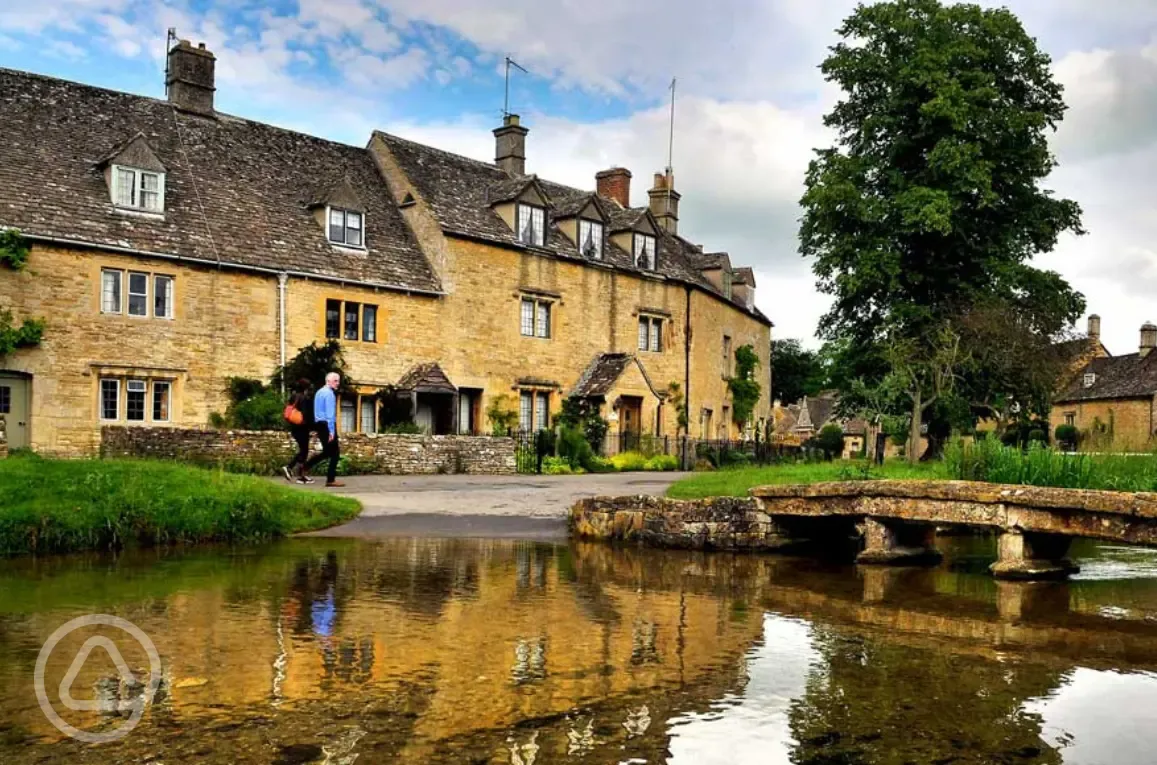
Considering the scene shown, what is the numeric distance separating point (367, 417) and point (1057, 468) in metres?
22.6

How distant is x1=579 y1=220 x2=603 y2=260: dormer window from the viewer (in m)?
39.0

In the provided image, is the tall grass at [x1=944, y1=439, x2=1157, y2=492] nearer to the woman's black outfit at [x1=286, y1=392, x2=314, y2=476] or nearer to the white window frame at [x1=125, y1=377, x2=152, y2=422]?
the woman's black outfit at [x1=286, y1=392, x2=314, y2=476]

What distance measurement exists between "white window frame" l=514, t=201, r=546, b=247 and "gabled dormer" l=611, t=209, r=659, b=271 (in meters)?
4.80

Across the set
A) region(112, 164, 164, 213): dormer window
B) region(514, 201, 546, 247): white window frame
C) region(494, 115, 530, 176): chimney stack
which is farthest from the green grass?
region(494, 115, 530, 176): chimney stack

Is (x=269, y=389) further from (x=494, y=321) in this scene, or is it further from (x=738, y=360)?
Answer: (x=738, y=360)

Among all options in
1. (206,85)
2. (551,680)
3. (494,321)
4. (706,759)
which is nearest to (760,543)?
(551,680)

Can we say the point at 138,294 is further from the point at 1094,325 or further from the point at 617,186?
the point at 1094,325

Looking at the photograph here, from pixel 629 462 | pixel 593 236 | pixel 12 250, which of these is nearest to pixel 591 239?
pixel 593 236

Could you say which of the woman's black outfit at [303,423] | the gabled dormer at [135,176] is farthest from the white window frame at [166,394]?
the woman's black outfit at [303,423]

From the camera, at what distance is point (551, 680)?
23.2 feet

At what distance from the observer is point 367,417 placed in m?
32.0

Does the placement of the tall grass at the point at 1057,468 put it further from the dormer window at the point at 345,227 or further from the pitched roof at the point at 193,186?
the dormer window at the point at 345,227

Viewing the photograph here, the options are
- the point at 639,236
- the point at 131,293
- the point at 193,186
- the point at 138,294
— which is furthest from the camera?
the point at 639,236

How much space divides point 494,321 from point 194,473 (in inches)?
808
